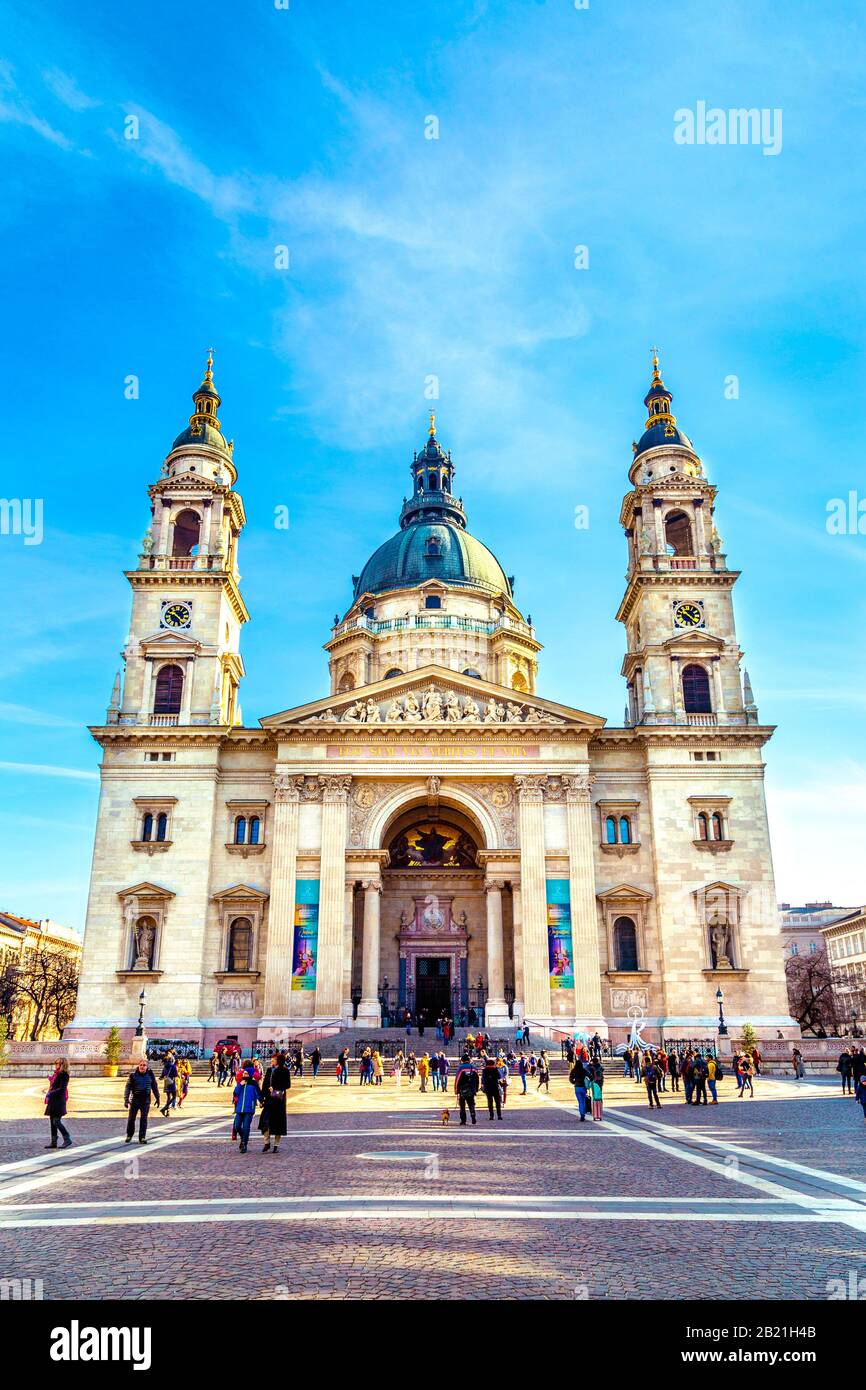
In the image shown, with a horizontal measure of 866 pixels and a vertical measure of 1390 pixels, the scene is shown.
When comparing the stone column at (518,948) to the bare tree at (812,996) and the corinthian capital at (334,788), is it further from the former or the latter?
the bare tree at (812,996)

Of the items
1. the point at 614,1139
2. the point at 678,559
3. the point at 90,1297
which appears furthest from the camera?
the point at 678,559

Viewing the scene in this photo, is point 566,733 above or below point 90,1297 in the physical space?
above

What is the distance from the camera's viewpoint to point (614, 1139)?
19.3 meters

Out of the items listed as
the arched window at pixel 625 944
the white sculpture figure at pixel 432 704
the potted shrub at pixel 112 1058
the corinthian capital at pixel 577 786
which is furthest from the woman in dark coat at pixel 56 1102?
the arched window at pixel 625 944

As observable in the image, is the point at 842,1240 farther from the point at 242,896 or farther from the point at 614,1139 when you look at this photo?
the point at 242,896

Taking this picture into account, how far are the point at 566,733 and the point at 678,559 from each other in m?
13.2

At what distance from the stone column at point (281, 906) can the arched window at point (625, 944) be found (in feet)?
52.9

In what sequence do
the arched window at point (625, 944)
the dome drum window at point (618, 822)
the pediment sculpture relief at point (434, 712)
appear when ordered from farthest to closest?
the dome drum window at point (618, 822)
the pediment sculpture relief at point (434, 712)
the arched window at point (625, 944)

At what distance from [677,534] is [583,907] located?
2403cm

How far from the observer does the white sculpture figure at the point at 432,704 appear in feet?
166

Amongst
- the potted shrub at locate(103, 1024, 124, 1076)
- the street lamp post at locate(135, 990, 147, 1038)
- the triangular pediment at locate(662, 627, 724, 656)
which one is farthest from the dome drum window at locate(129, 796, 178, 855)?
the triangular pediment at locate(662, 627, 724, 656)

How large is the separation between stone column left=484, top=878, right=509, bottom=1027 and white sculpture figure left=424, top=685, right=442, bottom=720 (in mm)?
8907

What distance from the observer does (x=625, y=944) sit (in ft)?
161

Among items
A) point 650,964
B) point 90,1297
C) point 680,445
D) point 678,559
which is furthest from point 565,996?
point 90,1297
